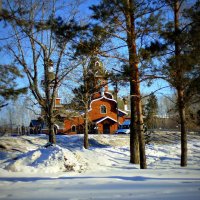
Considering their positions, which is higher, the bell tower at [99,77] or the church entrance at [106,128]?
the bell tower at [99,77]

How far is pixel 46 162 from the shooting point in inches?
420

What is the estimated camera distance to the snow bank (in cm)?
1028

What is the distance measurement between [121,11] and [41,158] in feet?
21.8

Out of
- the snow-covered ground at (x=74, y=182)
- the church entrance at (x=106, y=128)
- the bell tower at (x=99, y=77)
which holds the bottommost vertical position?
the snow-covered ground at (x=74, y=182)

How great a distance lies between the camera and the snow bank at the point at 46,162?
33.7 feet

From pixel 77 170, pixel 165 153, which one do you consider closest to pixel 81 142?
pixel 165 153

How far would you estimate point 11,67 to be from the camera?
526 inches

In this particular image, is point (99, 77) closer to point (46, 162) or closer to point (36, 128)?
point (46, 162)

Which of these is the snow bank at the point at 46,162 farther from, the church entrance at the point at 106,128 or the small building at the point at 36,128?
the church entrance at the point at 106,128

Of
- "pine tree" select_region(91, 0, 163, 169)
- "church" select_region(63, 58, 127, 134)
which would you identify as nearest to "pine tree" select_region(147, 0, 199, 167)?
"pine tree" select_region(91, 0, 163, 169)

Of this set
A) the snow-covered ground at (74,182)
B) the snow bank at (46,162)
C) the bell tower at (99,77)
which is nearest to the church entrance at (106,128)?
the bell tower at (99,77)

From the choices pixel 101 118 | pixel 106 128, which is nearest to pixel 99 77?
pixel 101 118

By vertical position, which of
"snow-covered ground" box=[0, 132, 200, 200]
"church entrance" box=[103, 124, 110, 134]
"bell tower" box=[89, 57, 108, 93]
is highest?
"bell tower" box=[89, 57, 108, 93]

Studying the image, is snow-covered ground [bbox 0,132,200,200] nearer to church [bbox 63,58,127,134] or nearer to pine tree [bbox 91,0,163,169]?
pine tree [bbox 91,0,163,169]
